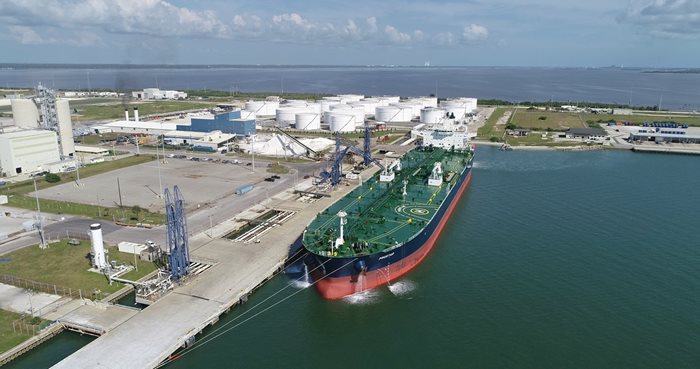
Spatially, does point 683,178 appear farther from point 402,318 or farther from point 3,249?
point 3,249

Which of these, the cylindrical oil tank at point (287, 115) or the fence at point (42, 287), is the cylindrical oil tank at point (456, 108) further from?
the fence at point (42, 287)

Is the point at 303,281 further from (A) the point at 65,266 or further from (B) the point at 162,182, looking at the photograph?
(B) the point at 162,182

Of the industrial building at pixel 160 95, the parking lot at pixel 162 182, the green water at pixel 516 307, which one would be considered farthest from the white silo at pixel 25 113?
the industrial building at pixel 160 95

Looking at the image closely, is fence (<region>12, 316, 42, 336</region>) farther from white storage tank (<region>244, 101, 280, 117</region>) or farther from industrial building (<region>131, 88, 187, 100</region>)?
industrial building (<region>131, 88, 187, 100</region>)

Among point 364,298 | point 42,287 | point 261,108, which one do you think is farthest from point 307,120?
point 42,287

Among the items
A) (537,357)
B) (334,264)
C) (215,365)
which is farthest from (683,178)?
(215,365)

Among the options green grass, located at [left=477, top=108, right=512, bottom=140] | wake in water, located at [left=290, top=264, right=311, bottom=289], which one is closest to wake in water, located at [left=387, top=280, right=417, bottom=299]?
wake in water, located at [left=290, top=264, right=311, bottom=289]

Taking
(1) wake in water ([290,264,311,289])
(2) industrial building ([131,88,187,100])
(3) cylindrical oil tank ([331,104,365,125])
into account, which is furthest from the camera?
(2) industrial building ([131,88,187,100])
